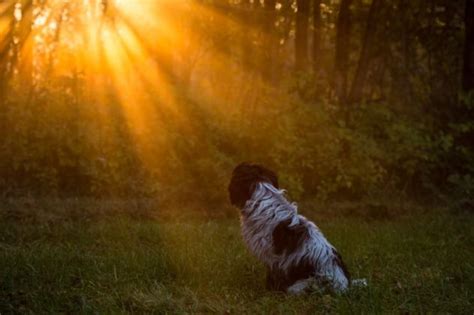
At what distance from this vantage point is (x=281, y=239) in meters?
7.18

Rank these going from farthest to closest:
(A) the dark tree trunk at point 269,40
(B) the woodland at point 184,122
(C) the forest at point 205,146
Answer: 1. (A) the dark tree trunk at point 269,40
2. (B) the woodland at point 184,122
3. (C) the forest at point 205,146

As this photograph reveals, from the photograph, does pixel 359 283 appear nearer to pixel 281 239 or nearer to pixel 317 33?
pixel 281 239

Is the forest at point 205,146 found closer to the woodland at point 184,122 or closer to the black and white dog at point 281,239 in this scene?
the woodland at point 184,122

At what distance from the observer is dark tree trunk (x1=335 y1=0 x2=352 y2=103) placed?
60.0 feet

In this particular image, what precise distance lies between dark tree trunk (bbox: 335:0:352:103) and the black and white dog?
10.6 metres

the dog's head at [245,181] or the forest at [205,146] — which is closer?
the dog's head at [245,181]

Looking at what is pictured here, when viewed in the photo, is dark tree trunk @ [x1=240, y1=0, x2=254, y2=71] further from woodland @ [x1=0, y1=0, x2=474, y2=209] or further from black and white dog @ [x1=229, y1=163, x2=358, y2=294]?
black and white dog @ [x1=229, y1=163, x2=358, y2=294]

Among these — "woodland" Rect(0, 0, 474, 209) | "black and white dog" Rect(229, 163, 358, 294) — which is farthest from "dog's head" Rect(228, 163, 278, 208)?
"woodland" Rect(0, 0, 474, 209)

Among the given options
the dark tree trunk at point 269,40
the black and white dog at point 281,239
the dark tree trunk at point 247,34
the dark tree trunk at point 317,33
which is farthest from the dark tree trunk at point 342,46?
the black and white dog at point 281,239

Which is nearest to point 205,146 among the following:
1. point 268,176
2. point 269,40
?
point 269,40

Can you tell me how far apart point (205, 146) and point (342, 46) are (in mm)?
6548

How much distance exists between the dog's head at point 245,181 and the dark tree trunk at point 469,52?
11.3 m

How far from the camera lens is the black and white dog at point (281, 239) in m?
6.96

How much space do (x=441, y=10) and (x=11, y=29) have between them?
1234 centimetres
